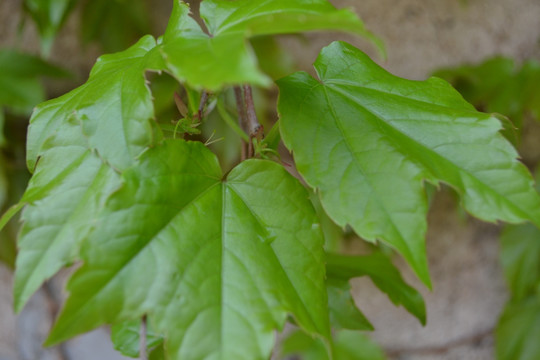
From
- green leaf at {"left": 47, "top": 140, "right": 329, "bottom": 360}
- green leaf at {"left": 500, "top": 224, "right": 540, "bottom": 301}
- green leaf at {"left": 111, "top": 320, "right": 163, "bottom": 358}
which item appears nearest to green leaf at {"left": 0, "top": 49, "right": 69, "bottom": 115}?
green leaf at {"left": 111, "top": 320, "right": 163, "bottom": 358}

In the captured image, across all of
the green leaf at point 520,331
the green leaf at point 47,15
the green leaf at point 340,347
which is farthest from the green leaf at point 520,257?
the green leaf at point 47,15

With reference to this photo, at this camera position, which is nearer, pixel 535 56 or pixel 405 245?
pixel 405 245

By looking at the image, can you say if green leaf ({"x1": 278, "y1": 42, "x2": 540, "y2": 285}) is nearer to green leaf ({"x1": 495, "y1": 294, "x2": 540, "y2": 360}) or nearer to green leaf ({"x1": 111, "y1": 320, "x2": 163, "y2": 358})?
green leaf ({"x1": 111, "y1": 320, "x2": 163, "y2": 358})

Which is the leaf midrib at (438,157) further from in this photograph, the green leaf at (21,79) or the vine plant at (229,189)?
the green leaf at (21,79)

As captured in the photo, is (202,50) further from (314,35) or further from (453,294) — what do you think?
(453,294)

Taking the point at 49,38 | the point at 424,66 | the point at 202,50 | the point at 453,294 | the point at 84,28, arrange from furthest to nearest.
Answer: the point at 453,294, the point at 424,66, the point at 84,28, the point at 49,38, the point at 202,50

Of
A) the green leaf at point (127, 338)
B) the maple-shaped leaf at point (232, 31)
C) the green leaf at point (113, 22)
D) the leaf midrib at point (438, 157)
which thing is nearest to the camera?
the maple-shaped leaf at point (232, 31)

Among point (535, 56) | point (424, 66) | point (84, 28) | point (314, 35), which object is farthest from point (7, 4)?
point (535, 56)
